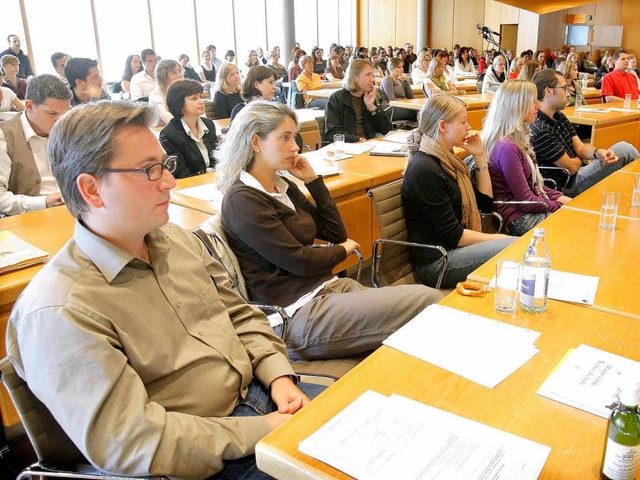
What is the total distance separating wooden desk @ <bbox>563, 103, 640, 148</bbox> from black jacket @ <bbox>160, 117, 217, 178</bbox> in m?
3.70

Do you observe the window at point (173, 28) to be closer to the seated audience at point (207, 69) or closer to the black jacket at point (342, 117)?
the seated audience at point (207, 69)

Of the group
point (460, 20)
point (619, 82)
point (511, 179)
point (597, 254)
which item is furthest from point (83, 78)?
point (460, 20)

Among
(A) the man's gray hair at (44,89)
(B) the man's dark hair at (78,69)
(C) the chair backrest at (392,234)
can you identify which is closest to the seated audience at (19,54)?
(B) the man's dark hair at (78,69)

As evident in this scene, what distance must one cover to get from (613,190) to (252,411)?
7.96 feet

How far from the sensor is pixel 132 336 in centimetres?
128

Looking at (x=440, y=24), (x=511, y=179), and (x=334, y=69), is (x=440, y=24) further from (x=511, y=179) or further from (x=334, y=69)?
(x=511, y=179)

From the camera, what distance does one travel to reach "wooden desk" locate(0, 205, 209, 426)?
1.94 m

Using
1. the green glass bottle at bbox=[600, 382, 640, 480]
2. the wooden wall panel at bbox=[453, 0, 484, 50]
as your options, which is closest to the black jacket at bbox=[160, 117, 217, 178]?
the green glass bottle at bbox=[600, 382, 640, 480]

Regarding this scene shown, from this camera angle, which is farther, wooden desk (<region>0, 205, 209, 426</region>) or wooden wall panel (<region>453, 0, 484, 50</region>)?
wooden wall panel (<region>453, 0, 484, 50</region>)

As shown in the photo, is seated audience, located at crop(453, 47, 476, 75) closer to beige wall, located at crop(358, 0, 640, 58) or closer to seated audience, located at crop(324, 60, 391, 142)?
beige wall, located at crop(358, 0, 640, 58)

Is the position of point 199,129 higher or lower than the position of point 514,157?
higher

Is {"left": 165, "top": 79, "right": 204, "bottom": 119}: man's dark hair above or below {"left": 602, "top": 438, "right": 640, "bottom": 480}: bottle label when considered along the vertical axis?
above

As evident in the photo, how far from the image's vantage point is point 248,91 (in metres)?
5.10

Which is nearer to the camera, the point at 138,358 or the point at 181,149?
the point at 138,358
